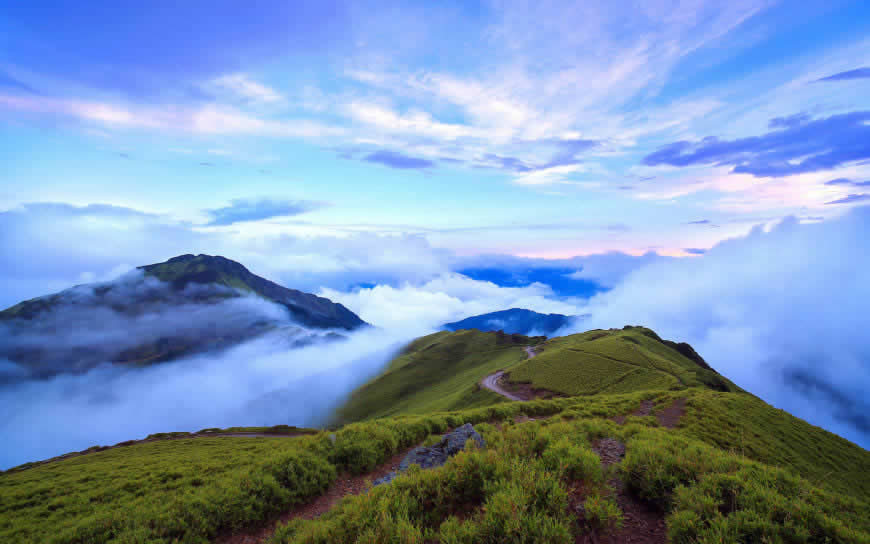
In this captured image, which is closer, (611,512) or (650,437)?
(611,512)

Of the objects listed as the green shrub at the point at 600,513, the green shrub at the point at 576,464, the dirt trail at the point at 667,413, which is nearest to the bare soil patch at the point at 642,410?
the dirt trail at the point at 667,413

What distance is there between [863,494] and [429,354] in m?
152

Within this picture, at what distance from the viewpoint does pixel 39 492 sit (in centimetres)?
1970

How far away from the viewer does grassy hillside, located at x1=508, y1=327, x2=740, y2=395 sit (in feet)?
191

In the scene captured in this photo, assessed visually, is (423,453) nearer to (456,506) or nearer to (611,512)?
(456,506)

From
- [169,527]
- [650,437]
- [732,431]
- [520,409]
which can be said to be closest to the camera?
[169,527]

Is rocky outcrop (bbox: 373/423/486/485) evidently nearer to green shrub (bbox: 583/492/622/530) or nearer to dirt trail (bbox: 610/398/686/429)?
green shrub (bbox: 583/492/622/530)

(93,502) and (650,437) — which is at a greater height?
(650,437)

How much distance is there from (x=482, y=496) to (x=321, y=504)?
8.35 m

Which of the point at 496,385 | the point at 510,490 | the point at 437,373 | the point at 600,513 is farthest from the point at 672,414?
the point at 437,373

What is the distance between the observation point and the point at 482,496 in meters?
7.85

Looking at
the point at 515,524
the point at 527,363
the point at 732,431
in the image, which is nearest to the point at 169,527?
the point at 515,524

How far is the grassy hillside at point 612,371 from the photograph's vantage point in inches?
2297

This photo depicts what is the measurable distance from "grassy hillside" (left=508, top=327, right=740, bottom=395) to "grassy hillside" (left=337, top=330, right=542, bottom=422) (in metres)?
21.4
